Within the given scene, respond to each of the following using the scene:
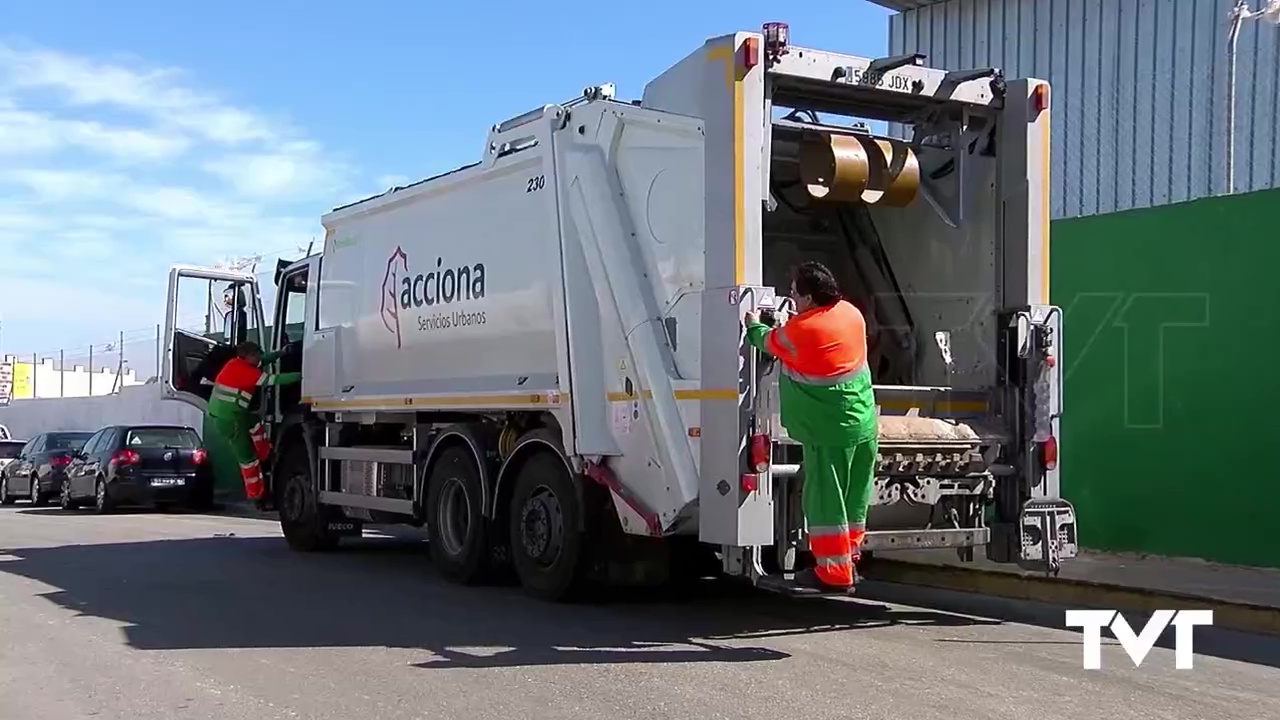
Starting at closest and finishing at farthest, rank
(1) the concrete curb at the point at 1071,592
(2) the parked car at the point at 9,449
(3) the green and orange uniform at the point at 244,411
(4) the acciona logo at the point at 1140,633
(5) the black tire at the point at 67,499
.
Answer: (4) the acciona logo at the point at 1140,633
(1) the concrete curb at the point at 1071,592
(3) the green and orange uniform at the point at 244,411
(5) the black tire at the point at 67,499
(2) the parked car at the point at 9,449

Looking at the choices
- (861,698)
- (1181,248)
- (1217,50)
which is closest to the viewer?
(861,698)

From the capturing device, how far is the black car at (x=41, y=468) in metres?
22.4

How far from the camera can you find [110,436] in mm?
20312

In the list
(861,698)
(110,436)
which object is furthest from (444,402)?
(110,436)

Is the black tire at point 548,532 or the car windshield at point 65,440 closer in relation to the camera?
the black tire at point 548,532

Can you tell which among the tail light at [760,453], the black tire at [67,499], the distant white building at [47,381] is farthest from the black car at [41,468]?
the distant white building at [47,381]

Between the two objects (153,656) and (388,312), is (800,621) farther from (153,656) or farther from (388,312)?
Answer: (388,312)

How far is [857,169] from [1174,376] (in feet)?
13.4

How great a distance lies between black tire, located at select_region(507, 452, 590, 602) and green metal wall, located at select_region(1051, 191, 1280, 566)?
4.91 meters

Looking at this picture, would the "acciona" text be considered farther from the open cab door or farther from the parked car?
the parked car

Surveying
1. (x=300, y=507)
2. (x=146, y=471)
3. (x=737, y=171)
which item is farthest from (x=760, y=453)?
(x=146, y=471)

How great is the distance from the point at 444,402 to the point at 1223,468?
5.84 m

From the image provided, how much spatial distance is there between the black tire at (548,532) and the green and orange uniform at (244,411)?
472cm

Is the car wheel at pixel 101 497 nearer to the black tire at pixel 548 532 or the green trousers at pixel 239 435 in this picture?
the green trousers at pixel 239 435
